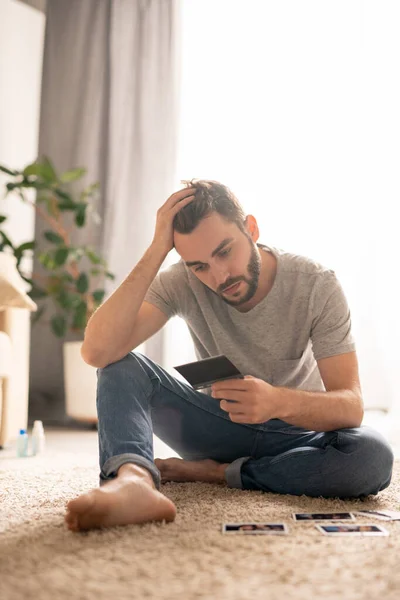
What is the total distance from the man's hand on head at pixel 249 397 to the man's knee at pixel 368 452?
221 mm

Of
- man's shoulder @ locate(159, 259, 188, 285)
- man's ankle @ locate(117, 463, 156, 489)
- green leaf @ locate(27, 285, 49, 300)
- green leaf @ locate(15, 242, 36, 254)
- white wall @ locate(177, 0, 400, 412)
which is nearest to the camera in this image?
man's ankle @ locate(117, 463, 156, 489)

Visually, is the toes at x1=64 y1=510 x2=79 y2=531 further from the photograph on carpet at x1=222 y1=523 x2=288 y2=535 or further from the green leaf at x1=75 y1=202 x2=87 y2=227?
the green leaf at x1=75 y1=202 x2=87 y2=227

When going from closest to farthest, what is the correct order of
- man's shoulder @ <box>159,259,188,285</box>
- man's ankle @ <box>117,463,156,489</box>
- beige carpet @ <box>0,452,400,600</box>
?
beige carpet @ <box>0,452,400,600</box>
man's ankle @ <box>117,463,156,489</box>
man's shoulder @ <box>159,259,188,285</box>

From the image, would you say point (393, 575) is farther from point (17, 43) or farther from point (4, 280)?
point (17, 43)

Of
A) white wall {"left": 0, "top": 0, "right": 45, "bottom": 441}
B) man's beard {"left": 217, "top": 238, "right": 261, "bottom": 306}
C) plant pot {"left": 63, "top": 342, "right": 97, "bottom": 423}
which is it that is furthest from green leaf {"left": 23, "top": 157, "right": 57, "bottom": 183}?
man's beard {"left": 217, "top": 238, "right": 261, "bottom": 306}

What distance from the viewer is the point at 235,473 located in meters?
1.84

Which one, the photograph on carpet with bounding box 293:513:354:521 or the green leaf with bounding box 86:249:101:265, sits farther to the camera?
the green leaf with bounding box 86:249:101:265

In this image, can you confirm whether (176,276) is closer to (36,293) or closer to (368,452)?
(368,452)

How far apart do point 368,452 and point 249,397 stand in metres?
0.34

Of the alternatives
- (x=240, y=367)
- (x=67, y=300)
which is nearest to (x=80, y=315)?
(x=67, y=300)

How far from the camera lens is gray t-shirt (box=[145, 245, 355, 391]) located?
1791 millimetres

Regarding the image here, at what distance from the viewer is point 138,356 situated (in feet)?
5.88

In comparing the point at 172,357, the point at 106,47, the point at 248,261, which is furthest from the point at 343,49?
the point at 248,261

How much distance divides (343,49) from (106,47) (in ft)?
5.45
